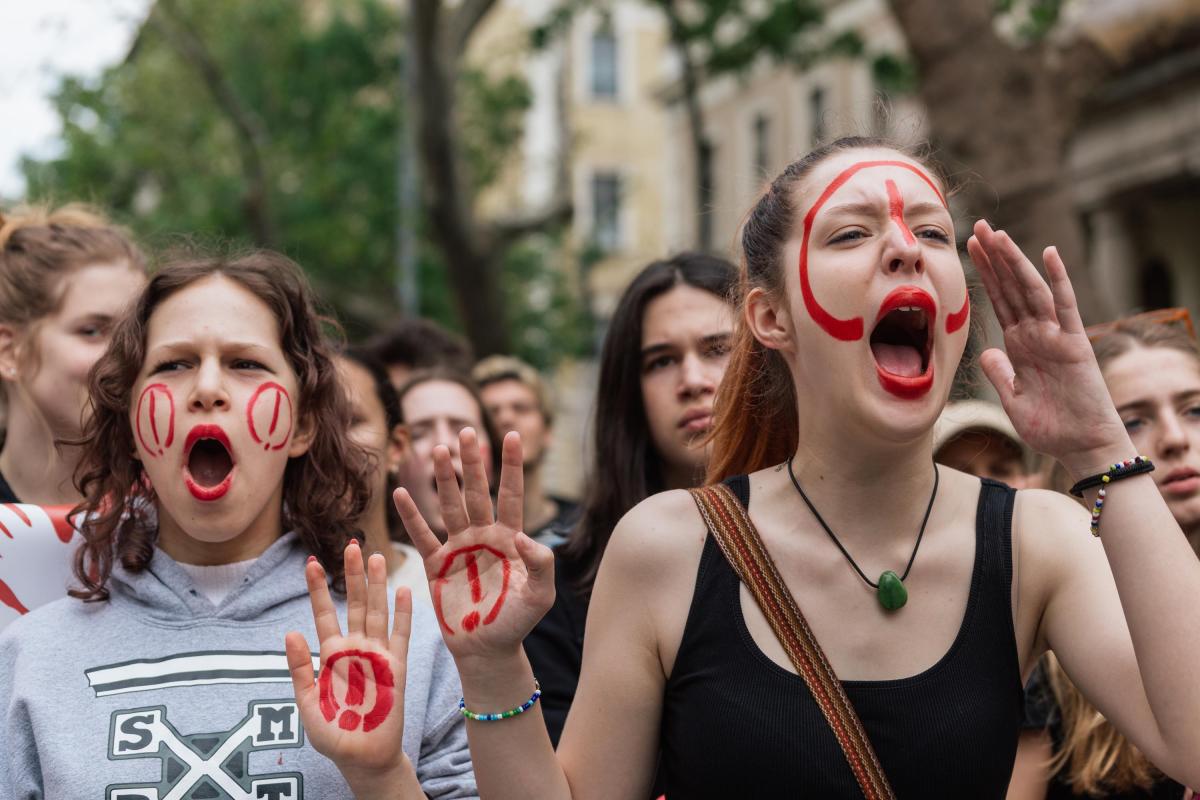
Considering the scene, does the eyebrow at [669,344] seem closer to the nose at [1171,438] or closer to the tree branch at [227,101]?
the nose at [1171,438]

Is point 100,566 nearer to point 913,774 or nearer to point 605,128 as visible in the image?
point 913,774

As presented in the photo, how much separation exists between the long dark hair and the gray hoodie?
2.88 ft

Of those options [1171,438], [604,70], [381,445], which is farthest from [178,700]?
[604,70]

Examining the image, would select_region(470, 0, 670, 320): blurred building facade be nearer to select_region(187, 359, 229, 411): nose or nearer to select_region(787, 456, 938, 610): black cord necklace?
select_region(187, 359, 229, 411): nose

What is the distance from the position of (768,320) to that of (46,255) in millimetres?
2193

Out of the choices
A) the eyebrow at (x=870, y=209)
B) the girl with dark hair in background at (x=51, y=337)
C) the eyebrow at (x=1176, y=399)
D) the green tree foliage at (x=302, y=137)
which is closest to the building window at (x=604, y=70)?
the green tree foliage at (x=302, y=137)

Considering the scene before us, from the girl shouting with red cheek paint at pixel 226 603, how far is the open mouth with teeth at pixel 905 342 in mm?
934

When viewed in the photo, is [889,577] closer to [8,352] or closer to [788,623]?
[788,623]

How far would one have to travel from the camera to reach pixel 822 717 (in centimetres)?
225

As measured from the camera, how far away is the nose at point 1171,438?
325cm

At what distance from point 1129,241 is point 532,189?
18369 millimetres

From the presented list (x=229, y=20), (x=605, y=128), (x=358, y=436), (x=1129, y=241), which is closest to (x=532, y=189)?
(x=605, y=128)

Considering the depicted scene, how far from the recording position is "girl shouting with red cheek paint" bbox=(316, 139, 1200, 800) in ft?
7.34

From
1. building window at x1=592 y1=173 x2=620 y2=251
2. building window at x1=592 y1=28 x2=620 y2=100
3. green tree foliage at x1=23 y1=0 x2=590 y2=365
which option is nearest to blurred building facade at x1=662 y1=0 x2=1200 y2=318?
green tree foliage at x1=23 y1=0 x2=590 y2=365
